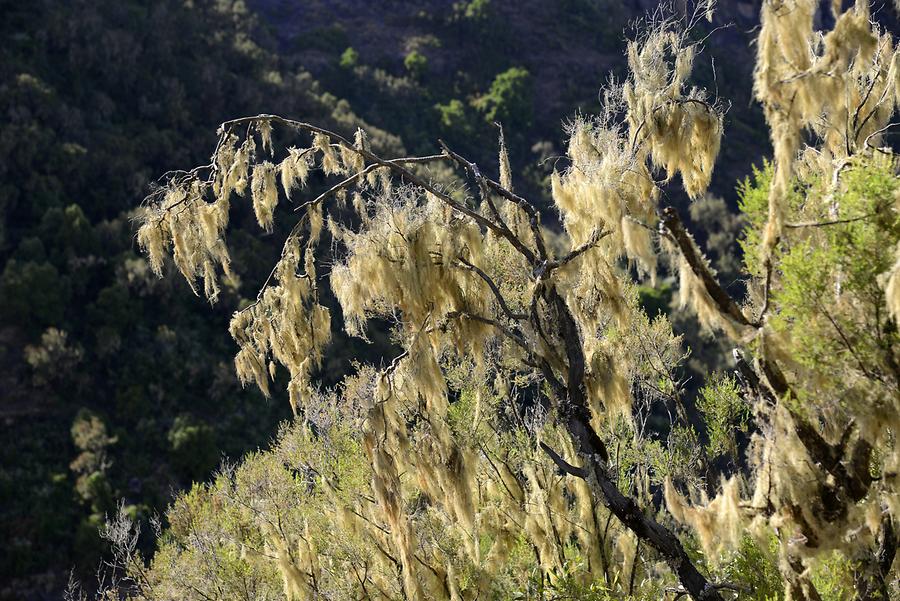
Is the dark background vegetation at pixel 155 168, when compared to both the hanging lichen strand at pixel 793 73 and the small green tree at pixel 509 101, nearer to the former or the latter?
the small green tree at pixel 509 101

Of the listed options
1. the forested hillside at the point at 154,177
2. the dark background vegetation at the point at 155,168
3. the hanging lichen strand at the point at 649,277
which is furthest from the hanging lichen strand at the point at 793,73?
the dark background vegetation at the point at 155,168

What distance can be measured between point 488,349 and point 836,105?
4.00 m

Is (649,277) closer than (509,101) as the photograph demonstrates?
Yes

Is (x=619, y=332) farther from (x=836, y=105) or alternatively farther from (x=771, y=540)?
(x=836, y=105)

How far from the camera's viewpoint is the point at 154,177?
27344 mm

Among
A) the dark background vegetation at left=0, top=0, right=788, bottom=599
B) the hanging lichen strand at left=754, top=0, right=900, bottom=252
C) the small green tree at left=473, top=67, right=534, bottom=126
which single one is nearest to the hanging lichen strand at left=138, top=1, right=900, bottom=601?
the hanging lichen strand at left=754, top=0, right=900, bottom=252

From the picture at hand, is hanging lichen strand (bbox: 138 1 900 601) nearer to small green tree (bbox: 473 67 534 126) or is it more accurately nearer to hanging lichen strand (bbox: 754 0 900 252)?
hanging lichen strand (bbox: 754 0 900 252)

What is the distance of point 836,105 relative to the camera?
4531 millimetres

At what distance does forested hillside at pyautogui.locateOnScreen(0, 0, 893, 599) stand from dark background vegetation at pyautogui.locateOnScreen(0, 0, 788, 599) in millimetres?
60

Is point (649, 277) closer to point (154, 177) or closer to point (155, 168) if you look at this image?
point (154, 177)

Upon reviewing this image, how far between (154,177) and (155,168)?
59 centimetres

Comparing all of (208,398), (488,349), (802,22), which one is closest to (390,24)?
(208,398)

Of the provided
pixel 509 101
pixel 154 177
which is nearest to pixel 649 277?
pixel 154 177

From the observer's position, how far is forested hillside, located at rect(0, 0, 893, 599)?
20.0 meters
